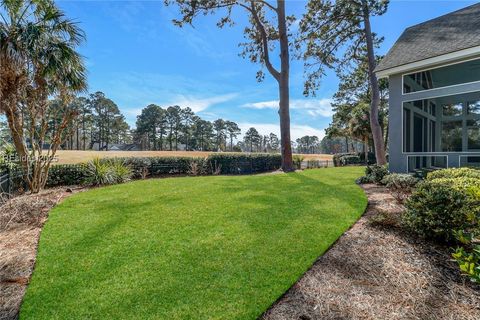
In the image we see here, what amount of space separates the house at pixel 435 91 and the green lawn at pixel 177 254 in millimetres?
4786

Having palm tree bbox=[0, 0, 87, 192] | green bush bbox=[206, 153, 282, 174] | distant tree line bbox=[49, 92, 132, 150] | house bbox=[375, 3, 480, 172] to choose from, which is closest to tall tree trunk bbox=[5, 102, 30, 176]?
palm tree bbox=[0, 0, 87, 192]

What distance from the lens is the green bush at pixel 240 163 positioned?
1596 cm

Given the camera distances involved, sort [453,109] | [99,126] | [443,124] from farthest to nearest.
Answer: [99,126], [443,124], [453,109]

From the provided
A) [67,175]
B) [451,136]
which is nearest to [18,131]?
[67,175]

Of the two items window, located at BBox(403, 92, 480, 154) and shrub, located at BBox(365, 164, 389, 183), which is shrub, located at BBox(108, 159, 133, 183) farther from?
window, located at BBox(403, 92, 480, 154)

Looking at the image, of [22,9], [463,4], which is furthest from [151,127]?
[463,4]

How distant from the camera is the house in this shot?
27.7 feet

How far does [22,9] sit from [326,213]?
11465mm

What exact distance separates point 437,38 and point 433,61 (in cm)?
216

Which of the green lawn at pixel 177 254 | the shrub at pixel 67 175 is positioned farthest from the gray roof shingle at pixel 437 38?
the shrub at pixel 67 175

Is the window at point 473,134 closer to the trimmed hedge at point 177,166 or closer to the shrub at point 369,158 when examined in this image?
the trimmed hedge at point 177,166

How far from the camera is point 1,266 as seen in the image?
3414 mm

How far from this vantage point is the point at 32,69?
8.39 m

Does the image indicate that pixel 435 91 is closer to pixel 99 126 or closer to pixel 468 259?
pixel 468 259
